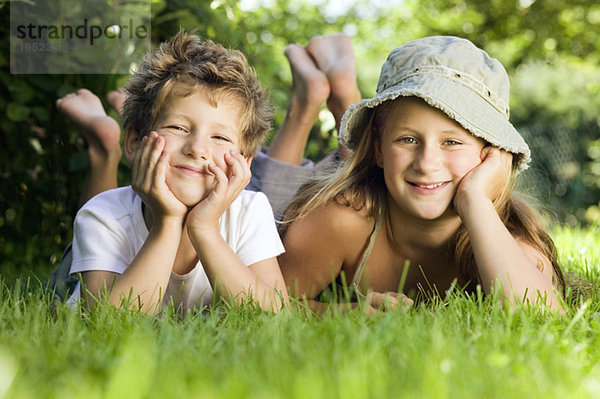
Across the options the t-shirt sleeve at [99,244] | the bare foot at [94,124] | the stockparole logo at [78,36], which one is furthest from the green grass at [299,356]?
the stockparole logo at [78,36]

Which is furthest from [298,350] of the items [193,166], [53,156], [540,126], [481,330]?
[540,126]

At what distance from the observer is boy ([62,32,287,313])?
249cm

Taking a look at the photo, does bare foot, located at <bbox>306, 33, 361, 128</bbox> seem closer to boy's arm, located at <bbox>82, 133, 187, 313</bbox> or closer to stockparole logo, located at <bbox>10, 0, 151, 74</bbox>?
stockparole logo, located at <bbox>10, 0, 151, 74</bbox>

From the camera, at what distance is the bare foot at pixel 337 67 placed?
3.89 m

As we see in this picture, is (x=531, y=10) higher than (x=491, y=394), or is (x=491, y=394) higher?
(x=531, y=10)

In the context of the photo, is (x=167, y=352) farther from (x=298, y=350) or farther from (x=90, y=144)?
(x=90, y=144)

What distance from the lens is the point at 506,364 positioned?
1.55 meters

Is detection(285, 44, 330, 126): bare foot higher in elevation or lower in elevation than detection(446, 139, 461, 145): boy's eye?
higher

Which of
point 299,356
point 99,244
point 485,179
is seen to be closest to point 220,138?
point 99,244

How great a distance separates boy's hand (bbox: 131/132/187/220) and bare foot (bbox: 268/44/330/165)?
1.51 metres

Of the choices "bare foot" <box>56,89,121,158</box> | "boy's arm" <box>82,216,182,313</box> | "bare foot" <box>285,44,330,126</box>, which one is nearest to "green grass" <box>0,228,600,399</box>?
"boy's arm" <box>82,216,182,313</box>

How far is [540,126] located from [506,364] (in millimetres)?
9590

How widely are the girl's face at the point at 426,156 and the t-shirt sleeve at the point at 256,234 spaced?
1.87ft

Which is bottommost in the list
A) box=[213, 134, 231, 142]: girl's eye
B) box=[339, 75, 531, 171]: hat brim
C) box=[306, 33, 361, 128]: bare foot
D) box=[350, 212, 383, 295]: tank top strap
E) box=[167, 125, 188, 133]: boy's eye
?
box=[350, 212, 383, 295]: tank top strap
